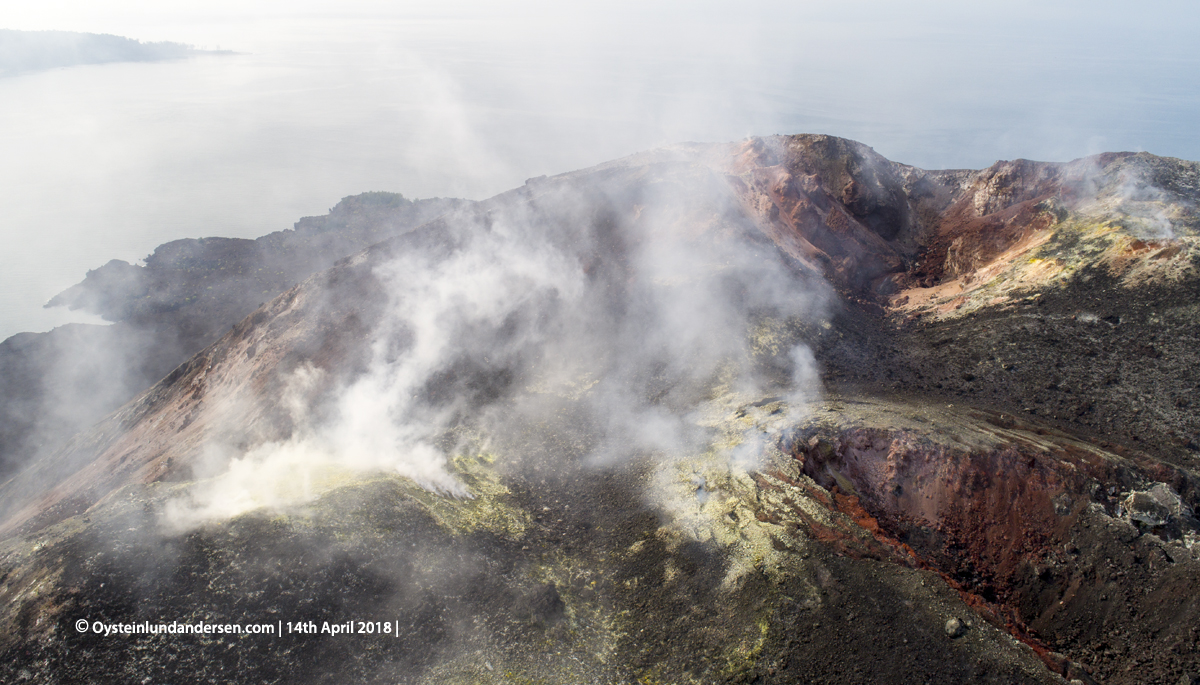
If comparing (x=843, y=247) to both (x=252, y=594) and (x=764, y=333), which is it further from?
(x=252, y=594)

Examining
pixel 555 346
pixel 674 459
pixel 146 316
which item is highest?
pixel 555 346

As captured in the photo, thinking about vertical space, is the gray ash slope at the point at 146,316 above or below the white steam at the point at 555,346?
below

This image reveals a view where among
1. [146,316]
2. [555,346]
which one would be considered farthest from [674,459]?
[146,316]

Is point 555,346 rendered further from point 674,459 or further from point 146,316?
point 146,316

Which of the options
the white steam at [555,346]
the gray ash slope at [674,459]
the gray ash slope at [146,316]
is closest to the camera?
the gray ash slope at [674,459]

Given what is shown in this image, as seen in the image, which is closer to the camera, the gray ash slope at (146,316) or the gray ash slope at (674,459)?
the gray ash slope at (674,459)

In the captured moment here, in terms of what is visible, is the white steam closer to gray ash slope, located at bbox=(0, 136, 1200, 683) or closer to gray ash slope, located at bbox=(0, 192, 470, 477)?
gray ash slope, located at bbox=(0, 136, 1200, 683)

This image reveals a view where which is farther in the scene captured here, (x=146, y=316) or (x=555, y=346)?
(x=146, y=316)

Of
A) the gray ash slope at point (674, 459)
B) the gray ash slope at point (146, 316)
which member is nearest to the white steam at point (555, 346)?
the gray ash slope at point (674, 459)

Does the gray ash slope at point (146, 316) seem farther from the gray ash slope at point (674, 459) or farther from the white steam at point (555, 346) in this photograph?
the white steam at point (555, 346)
